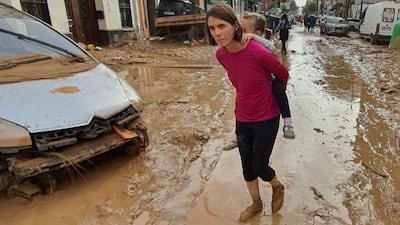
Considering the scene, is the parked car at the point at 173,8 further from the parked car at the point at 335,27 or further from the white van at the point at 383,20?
the parked car at the point at 335,27

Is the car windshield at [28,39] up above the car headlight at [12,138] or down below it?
above

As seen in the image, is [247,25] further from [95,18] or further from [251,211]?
[95,18]

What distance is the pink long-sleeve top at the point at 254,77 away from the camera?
7.51 feet

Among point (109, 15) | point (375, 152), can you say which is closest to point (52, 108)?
point (375, 152)

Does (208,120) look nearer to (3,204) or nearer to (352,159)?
(352,159)

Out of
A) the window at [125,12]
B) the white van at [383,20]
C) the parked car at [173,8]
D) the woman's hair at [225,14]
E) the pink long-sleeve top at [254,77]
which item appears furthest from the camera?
the white van at [383,20]

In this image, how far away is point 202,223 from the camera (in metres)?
2.75

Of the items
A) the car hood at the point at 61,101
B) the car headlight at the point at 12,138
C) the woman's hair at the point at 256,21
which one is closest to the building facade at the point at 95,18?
the car hood at the point at 61,101

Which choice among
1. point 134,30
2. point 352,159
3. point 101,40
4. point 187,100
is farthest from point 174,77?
point 134,30

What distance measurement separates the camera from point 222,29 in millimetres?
2191

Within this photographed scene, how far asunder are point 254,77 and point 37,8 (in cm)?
1021

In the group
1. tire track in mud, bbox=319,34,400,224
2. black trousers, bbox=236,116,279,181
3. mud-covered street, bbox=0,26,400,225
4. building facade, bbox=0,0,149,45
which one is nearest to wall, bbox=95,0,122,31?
building facade, bbox=0,0,149,45

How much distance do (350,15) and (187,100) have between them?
148 ft

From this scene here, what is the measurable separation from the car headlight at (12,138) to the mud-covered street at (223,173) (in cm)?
56
